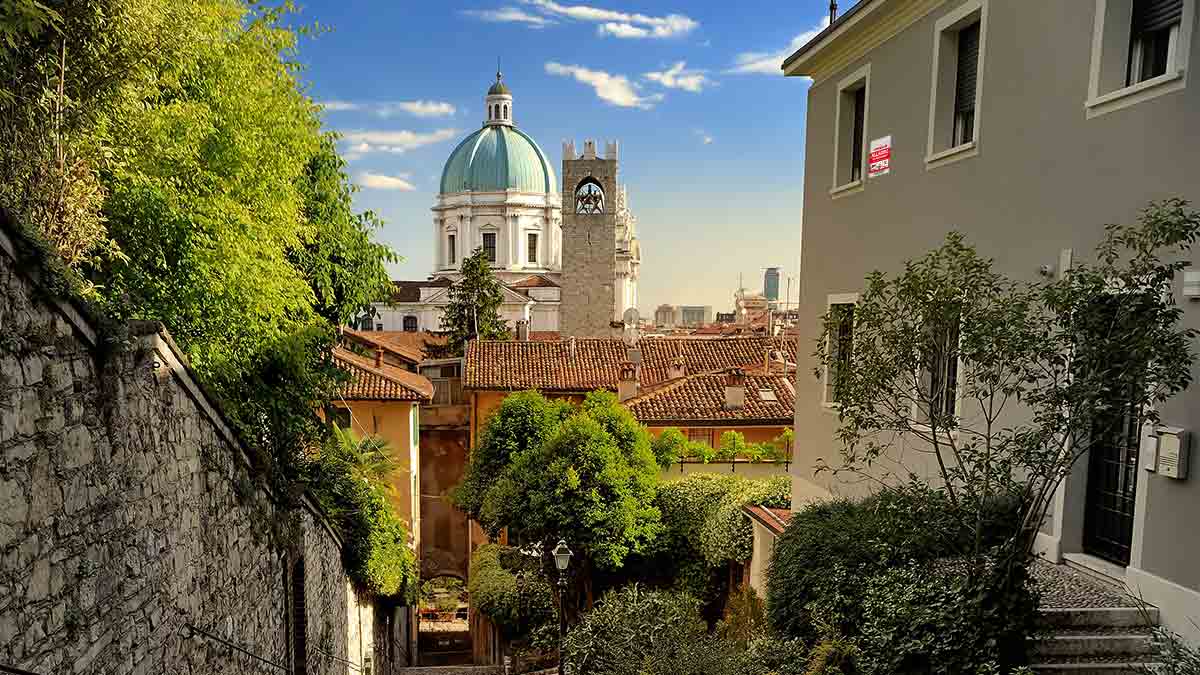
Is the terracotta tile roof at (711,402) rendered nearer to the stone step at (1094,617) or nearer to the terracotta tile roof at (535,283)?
the stone step at (1094,617)

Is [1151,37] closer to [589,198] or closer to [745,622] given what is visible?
[745,622]

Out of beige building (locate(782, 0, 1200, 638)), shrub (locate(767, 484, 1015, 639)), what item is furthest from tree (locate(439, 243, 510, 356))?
shrub (locate(767, 484, 1015, 639))

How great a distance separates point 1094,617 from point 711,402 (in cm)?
1360

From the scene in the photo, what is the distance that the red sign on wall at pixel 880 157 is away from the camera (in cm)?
912

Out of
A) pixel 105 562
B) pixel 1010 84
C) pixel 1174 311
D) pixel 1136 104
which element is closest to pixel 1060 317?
pixel 1174 311

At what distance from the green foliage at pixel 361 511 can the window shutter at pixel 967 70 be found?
9324mm

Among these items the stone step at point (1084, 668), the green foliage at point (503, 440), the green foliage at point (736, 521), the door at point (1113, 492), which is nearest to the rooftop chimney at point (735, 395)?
the green foliage at point (503, 440)

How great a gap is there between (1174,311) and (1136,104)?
2200mm

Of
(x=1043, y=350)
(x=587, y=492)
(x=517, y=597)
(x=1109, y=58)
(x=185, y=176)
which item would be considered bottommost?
(x=517, y=597)

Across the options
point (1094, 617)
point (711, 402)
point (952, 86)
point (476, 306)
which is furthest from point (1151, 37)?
point (476, 306)

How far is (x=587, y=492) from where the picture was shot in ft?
45.2

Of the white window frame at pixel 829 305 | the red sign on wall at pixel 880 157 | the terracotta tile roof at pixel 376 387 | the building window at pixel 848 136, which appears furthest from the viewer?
the terracotta tile roof at pixel 376 387

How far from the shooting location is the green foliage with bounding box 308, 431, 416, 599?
1035cm

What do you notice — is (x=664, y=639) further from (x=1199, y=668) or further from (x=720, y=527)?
(x=1199, y=668)
